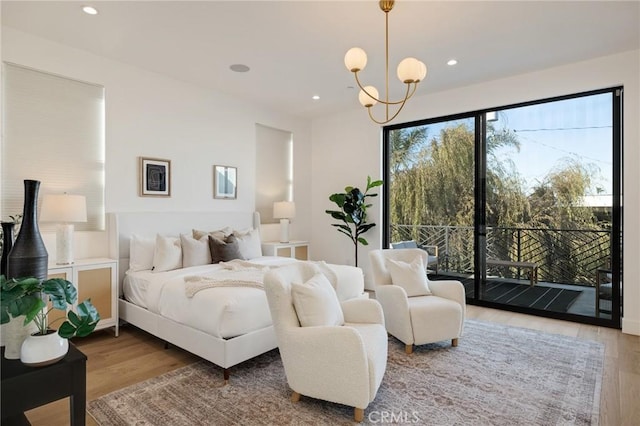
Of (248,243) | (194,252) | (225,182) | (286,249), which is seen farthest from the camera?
(286,249)

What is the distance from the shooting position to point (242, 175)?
5391mm

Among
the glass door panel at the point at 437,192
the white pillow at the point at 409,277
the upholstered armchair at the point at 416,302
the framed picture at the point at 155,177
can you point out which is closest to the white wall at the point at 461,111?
the glass door panel at the point at 437,192

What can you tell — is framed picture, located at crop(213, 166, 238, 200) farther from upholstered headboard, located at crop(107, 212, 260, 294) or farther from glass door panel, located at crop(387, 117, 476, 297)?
glass door panel, located at crop(387, 117, 476, 297)

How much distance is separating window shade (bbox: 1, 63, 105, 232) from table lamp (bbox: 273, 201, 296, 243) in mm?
2355

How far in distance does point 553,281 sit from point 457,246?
1.20m

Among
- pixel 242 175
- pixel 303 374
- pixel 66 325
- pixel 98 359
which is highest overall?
pixel 242 175

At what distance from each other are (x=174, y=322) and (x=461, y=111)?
4382 millimetres

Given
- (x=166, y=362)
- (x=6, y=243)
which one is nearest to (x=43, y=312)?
(x=6, y=243)

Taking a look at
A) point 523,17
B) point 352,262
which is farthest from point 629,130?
point 352,262

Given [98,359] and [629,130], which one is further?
[629,130]

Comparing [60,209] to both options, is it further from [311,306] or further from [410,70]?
[410,70]

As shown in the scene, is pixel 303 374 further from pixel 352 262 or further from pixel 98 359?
pixel 352 262

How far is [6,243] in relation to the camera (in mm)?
2373

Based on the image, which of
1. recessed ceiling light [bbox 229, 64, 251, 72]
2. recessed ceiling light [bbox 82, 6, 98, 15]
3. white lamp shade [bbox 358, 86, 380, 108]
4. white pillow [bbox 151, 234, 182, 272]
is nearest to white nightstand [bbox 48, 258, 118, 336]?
white pillow [bbox 151, 234, 182, 272]
